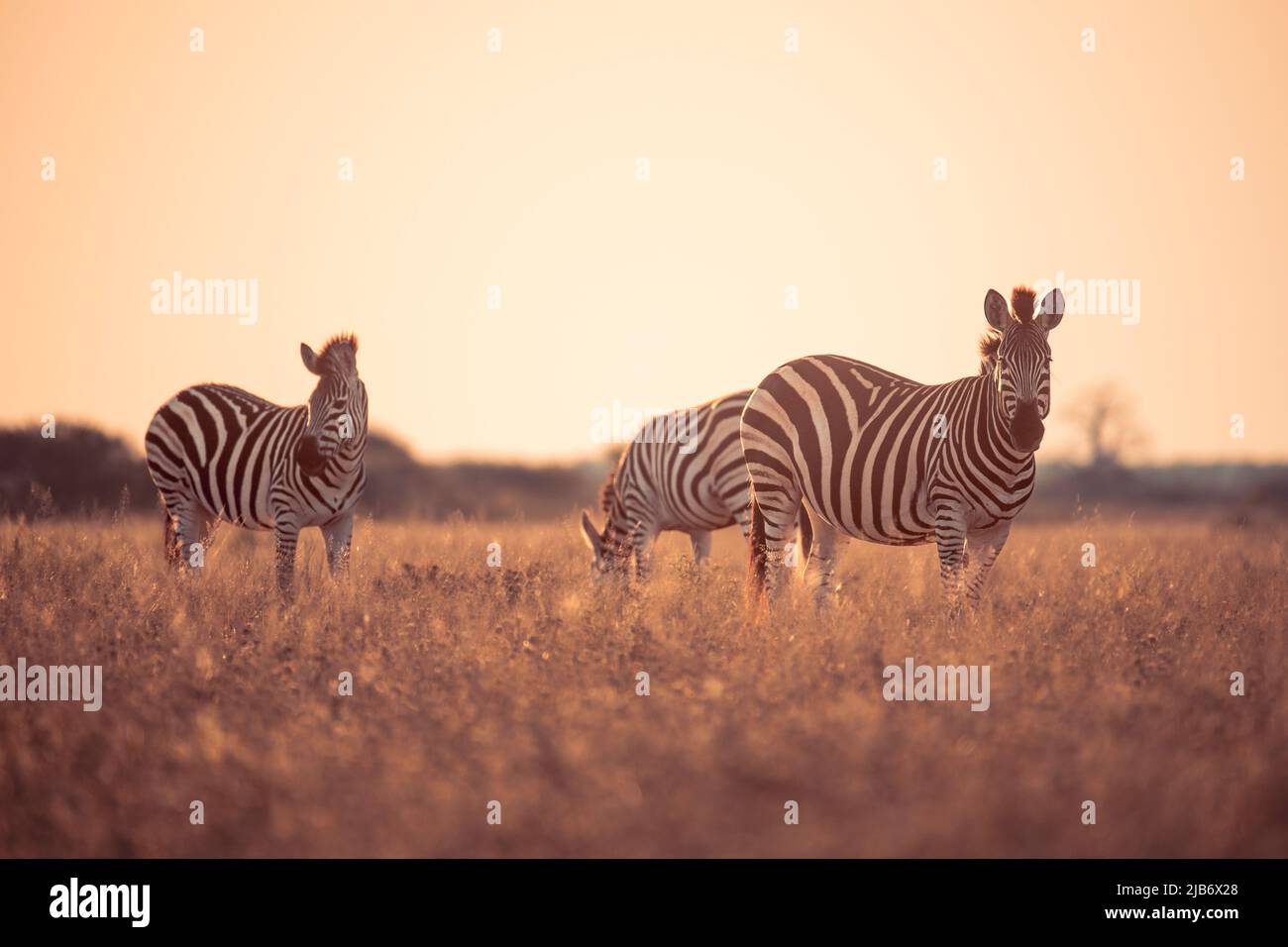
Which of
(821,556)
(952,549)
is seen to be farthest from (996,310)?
(821,556)

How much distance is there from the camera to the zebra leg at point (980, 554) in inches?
317

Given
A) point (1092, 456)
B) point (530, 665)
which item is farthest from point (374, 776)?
point (1092, 456)

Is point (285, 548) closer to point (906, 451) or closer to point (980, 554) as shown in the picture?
point (906, 451)

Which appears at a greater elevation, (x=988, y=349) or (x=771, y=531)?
(x=988, y=349)

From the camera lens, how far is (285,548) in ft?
31.7

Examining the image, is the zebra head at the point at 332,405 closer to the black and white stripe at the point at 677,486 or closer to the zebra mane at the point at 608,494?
the black and white stripe at the point at 677,486

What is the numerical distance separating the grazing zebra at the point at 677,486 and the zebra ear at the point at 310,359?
3.34 m

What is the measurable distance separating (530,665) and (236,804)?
7.39 ft

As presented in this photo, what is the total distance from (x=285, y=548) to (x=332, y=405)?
1.44 m

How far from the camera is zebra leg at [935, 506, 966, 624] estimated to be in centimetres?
774

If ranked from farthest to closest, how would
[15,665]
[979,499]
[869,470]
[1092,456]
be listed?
1. [1092,456]
2. [869,470]
3. [979,499]
4. [15,665]

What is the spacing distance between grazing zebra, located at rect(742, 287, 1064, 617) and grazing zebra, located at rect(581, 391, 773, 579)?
4.06 ft

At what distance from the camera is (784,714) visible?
522 cm
